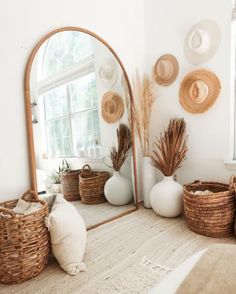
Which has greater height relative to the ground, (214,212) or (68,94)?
(68,94)

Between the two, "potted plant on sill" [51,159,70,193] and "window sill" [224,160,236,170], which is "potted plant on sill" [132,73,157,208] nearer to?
"window sill" [224,160,236,170]

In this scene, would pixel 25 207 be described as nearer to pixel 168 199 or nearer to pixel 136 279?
pixel 136 279

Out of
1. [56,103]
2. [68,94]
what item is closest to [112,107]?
[68,94]

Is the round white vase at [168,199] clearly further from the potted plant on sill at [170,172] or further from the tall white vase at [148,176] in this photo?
the tall white vase at [148,176]

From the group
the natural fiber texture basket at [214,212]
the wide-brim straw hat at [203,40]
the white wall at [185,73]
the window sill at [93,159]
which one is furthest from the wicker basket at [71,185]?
the wide-brim straw hat at [203,40]

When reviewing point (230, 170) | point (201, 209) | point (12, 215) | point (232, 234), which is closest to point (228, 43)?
point (230, 170)

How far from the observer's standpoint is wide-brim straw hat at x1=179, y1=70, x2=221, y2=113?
2.06m

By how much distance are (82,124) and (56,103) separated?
28cm

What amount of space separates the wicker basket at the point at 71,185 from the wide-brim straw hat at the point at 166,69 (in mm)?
1307

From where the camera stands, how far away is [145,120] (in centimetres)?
242

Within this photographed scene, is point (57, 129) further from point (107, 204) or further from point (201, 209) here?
point (201, 209)

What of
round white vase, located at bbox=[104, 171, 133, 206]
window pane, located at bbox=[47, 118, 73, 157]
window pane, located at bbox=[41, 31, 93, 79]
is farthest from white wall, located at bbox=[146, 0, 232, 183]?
window pane, located at bbox=[47, 118, 73, 157]

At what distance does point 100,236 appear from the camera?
6.10 ft

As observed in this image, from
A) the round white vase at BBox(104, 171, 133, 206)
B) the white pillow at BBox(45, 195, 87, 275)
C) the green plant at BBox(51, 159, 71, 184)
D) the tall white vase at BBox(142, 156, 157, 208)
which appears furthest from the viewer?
the tall white vase at BBox(142, 156, 157, 208)
